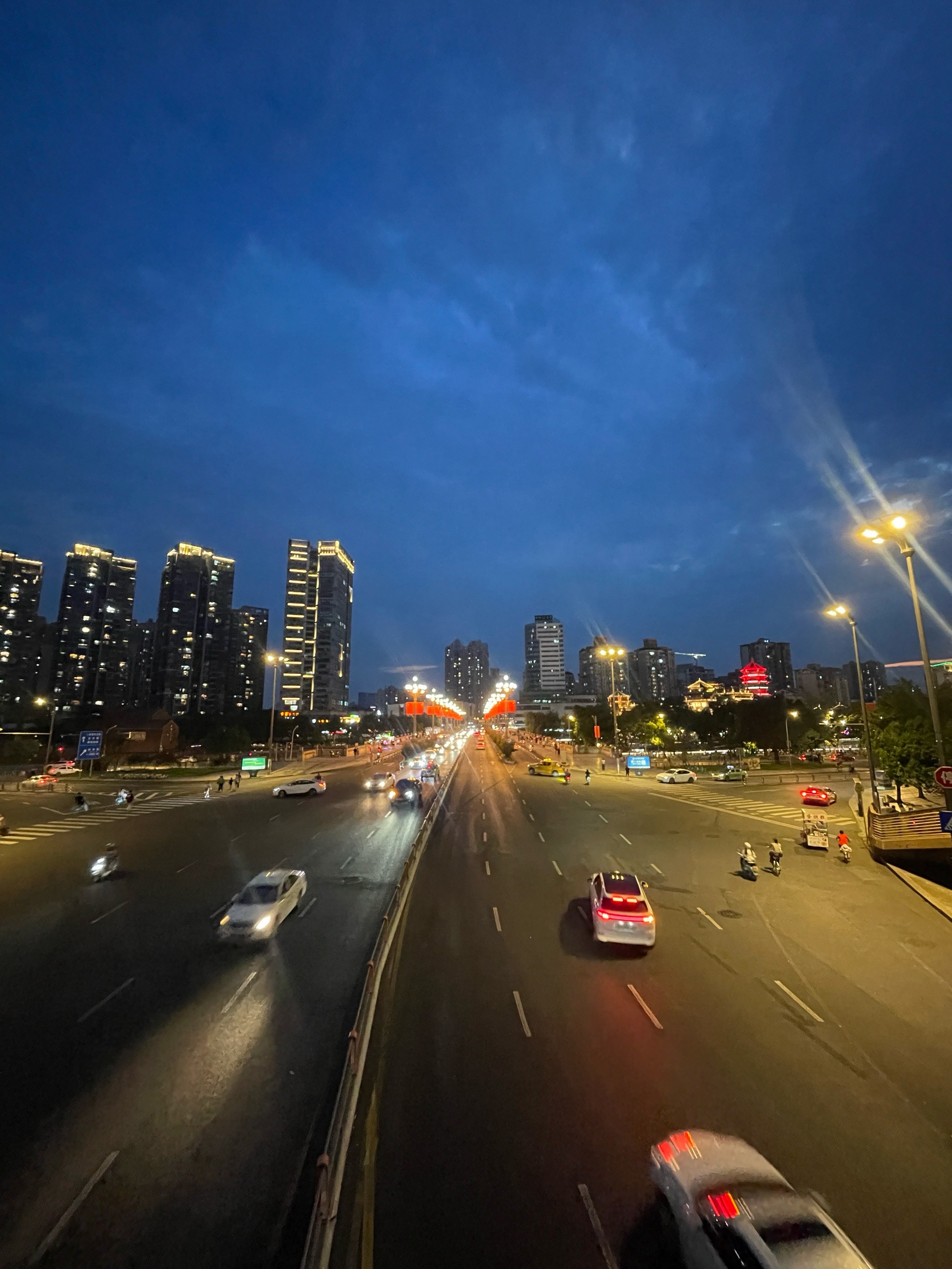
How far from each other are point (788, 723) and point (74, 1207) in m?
92.7

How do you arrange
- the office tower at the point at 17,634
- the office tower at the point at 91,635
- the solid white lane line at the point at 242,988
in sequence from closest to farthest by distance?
the solid white lane line at the point at 242,988
the office tower at the point at 17,634
the office tower at the point at 91,635

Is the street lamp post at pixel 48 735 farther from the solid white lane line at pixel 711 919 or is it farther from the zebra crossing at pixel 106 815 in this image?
the solid white lane line at pixel 711 919

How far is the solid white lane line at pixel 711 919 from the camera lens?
17234mm

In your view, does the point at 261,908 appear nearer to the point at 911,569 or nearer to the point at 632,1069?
the point at 632,1069

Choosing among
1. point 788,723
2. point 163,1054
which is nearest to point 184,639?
point 788,723

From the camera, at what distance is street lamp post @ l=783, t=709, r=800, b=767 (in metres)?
75.1

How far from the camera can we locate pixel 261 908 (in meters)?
16.1

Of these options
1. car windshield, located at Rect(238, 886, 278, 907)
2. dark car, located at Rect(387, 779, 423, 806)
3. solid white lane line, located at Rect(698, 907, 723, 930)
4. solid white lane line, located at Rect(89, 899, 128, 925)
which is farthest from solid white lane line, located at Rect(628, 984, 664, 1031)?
dark car, located at Rect(387, 779, 423, 806)

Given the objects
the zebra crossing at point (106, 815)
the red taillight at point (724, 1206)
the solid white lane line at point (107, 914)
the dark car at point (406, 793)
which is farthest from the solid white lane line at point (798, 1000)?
the zebra crossing at point (106, 815)

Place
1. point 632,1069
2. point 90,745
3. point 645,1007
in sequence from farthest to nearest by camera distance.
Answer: point 90,745 → point 645,1007 → point 632,1069

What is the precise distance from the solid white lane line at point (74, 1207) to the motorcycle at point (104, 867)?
55.3ft

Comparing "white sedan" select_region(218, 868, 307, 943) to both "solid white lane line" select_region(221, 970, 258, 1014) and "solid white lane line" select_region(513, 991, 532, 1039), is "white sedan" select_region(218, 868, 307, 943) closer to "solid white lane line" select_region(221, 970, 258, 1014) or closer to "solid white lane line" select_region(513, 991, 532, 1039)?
"solid white lane line" select_region(221, 970, 258, 1014)

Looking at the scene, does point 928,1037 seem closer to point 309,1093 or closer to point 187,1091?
point 309,1093

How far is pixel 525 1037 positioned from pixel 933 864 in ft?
82.9
